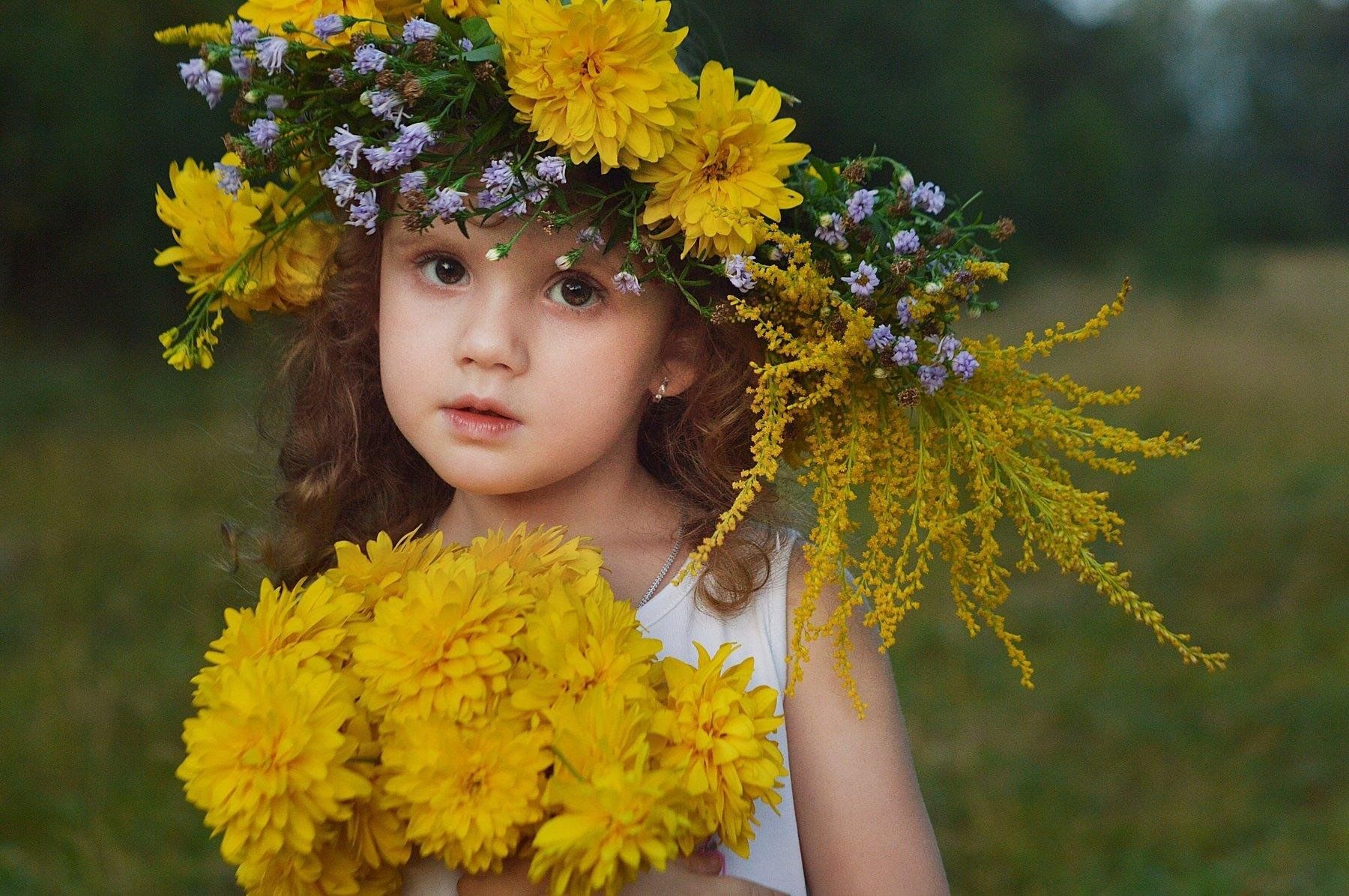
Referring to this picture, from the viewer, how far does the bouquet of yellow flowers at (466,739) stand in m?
1.58

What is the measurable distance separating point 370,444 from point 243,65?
0.74 m

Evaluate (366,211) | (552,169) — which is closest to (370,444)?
(366,211)

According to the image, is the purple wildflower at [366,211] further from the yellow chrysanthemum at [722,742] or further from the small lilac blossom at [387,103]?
the yellow chrysanthemum at [722,742]

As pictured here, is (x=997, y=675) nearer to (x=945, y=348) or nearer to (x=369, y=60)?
(x=945, y=348)

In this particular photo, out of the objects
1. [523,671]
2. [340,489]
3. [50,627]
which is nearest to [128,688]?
[50,627]

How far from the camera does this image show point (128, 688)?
16.9ft

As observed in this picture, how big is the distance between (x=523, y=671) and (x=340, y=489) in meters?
0.92

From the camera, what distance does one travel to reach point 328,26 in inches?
75.7

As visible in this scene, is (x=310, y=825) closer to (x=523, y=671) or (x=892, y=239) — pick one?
(x=523, y=671)

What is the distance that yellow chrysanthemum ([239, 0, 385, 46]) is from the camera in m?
1.97

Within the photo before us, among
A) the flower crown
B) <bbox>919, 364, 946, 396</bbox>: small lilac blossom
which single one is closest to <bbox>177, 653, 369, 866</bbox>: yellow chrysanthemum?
the flower crown

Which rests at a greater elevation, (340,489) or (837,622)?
(837,622)

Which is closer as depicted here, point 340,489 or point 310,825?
point 310,825

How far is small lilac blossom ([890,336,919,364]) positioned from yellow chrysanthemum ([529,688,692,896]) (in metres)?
0.62
